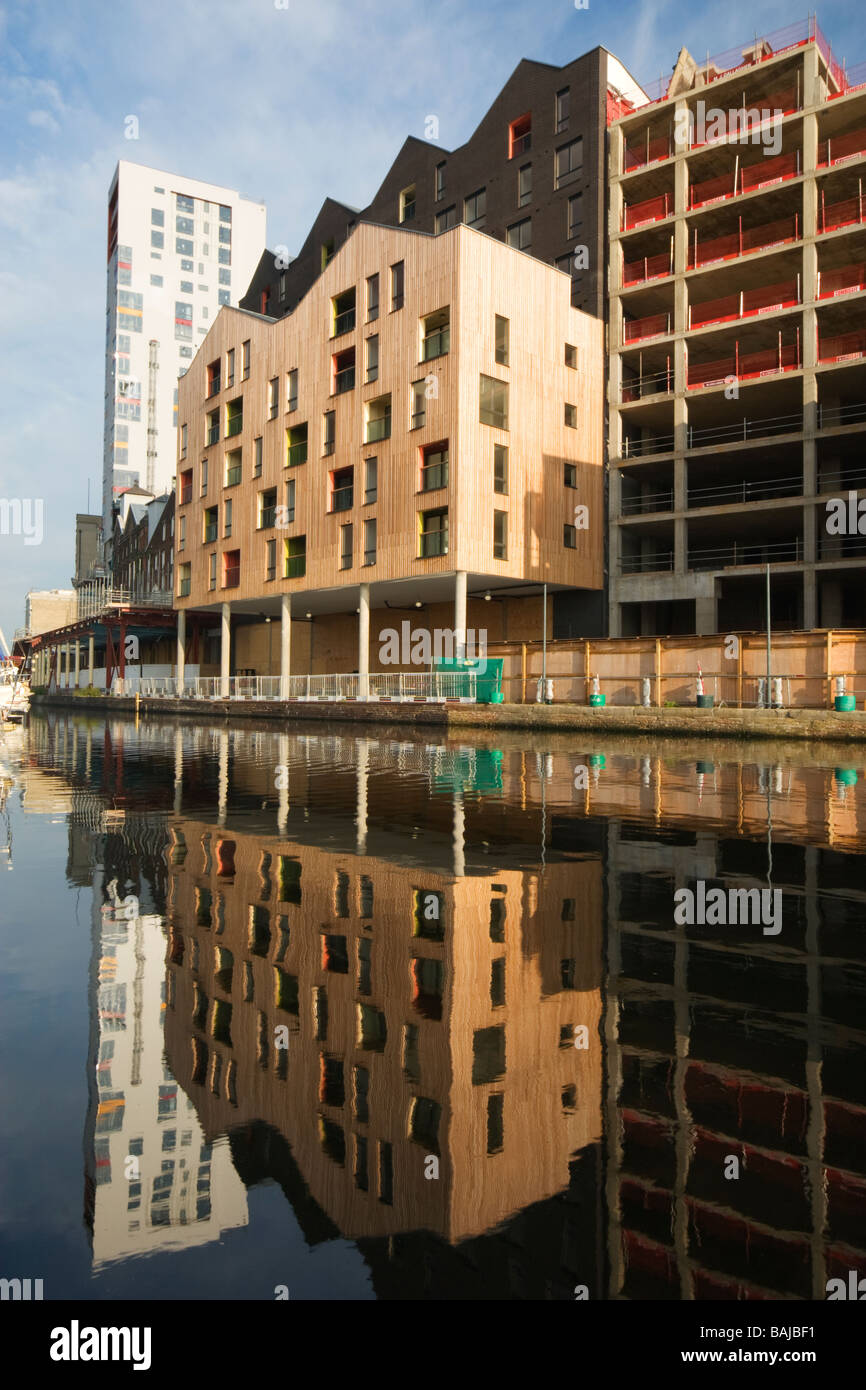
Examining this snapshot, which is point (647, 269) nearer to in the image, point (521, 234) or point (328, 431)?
point (521, 234)

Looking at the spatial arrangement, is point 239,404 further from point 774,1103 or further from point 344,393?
point 774,1103

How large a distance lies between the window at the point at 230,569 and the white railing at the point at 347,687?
510 cm

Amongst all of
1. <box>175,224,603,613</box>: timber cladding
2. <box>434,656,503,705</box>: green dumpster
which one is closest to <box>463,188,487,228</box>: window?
<box>175,224,603,613</box>: timber cladding

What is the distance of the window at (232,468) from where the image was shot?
47.9 m

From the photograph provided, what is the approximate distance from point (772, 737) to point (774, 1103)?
2214cm

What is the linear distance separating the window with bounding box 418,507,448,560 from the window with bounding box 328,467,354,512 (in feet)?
15.9

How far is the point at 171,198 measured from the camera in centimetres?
11300

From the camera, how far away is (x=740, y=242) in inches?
1524

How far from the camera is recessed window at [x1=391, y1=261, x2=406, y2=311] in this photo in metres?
36.4

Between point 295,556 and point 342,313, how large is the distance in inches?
423

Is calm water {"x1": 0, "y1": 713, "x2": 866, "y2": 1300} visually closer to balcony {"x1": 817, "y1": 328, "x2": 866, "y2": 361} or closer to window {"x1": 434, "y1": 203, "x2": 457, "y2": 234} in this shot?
balcony {"x1": 817, "y1": 328, "x2": 866, "y2": 361}

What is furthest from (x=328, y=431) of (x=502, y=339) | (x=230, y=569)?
(x=230, y=569)

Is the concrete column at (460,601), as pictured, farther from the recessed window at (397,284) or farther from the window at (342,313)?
the window at (342,313)
